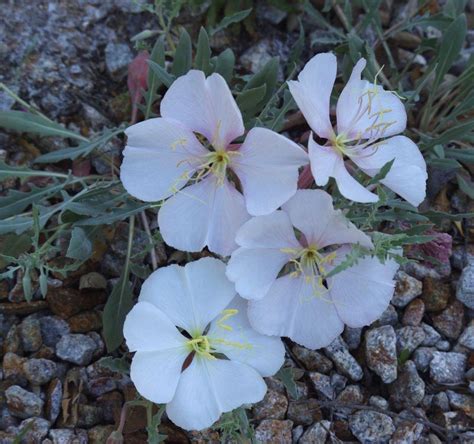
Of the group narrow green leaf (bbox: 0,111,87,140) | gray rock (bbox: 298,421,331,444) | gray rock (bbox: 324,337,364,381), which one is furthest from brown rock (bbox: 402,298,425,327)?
narrow green leaf (bbox: 0,111,87,140)

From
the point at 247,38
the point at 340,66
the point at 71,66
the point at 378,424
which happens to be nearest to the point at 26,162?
the point at 71,66

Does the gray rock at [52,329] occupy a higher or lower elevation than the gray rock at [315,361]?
lower

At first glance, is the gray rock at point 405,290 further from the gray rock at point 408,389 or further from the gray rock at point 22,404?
the gray rock at point 22,404

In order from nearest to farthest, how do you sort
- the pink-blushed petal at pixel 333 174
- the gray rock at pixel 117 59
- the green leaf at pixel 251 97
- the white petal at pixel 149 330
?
the pink-blushed petal at pixel 333 174 < the white petal at pixel 149 330 < the green leaf at pixel 251 97 < the gray rock at pixel 117 59

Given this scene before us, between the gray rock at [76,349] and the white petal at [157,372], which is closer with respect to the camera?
the white petal at [157,372]

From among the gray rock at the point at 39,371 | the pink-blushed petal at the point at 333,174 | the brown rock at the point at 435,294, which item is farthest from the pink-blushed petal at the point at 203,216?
the brown rock at the point at 435,294

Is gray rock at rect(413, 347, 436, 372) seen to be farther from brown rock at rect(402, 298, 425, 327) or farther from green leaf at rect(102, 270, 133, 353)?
green leaf at rect(102, 270, 133, 353)

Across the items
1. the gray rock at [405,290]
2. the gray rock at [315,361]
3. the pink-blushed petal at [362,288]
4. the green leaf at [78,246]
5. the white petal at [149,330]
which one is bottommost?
the gray rock at [315,361]
